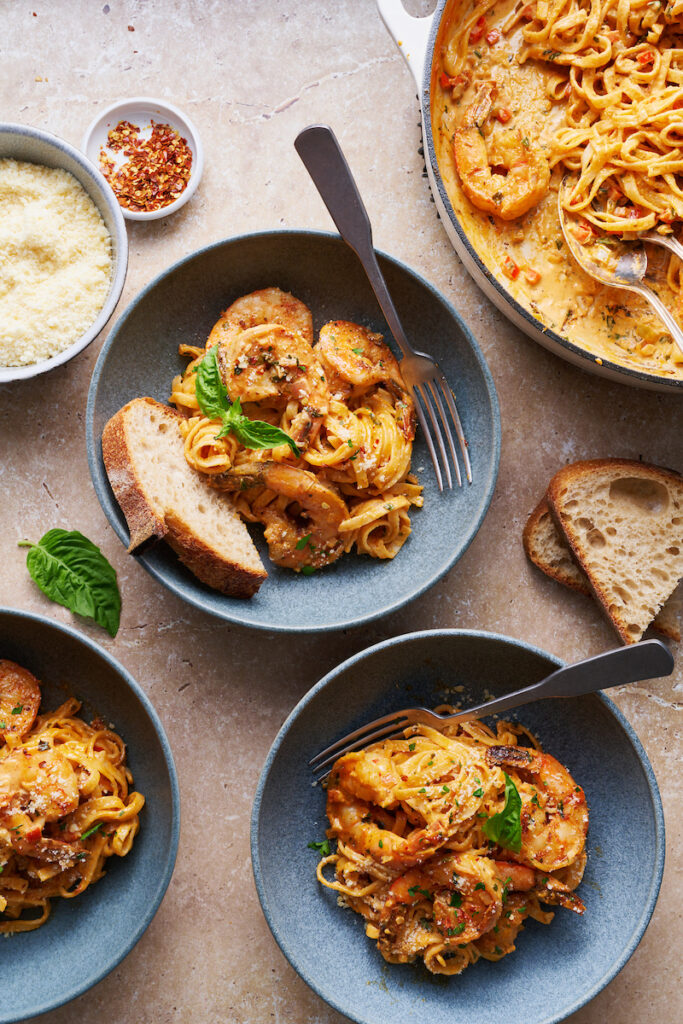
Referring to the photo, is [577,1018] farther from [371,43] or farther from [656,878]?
[371,43]

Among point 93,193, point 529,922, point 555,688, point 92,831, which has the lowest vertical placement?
point 529,922

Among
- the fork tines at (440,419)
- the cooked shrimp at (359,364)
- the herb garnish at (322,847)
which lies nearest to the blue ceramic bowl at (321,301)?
the fork tines at (440,419)

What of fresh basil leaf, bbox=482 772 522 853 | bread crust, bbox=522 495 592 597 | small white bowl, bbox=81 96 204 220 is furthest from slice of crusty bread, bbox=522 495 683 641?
small white bowl, bbox=81 96 204 220

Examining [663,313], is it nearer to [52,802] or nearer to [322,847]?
[322,847]

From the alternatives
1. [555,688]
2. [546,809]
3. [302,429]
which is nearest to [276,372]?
[302,429]

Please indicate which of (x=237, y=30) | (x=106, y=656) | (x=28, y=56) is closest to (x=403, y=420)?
(x=106, y=656)

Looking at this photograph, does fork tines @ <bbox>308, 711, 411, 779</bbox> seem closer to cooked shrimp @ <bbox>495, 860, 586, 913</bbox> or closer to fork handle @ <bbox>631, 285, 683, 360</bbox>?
cooked shrimp @ <bbox>495, 860, 586, 913</bbox>
